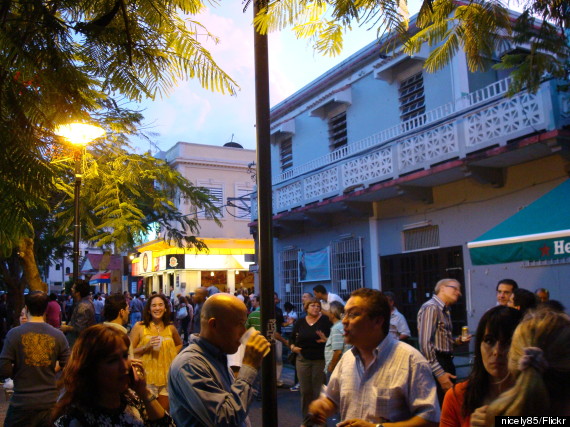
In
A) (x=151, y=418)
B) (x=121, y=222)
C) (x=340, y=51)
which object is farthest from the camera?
(x=121, y=222)

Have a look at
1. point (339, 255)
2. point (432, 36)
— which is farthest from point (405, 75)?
point (432, 36)

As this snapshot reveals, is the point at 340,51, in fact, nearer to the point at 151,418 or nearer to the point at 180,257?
the point at 151,418

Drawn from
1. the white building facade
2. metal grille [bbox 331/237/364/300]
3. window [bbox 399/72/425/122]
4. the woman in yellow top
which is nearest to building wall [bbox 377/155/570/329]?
the white building facade

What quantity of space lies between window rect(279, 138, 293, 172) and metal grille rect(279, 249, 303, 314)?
327 centimetres

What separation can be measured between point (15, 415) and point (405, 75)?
42.9 ft

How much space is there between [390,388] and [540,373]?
148 centimetres

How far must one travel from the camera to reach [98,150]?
29.8 ft

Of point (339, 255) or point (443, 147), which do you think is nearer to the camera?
point (443, 147)

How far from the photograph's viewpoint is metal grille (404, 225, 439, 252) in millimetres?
14523

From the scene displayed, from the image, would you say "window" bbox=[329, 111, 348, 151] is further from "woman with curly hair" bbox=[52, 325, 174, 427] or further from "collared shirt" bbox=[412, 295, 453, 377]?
"woman with curly hair" bbox=[52, 325, 174, 427]

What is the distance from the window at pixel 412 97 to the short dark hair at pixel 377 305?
12.0 m

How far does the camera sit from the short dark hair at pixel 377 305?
3378 millimetres

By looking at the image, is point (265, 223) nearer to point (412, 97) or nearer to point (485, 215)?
point (485, 215)

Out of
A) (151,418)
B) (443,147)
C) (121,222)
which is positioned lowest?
(151,418)
